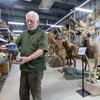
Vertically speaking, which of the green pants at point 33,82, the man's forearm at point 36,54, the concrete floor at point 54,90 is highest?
the man's forearm at point 36,54

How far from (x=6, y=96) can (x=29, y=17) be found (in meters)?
2.26

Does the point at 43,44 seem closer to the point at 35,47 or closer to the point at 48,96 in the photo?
the point at 35,47

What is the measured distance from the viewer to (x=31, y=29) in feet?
7.09

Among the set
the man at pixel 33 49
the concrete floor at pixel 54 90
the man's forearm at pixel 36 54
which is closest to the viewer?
the man's forearm at pixel 36 54

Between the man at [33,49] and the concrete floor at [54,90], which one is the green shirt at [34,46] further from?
the concrete floor at [54,90]

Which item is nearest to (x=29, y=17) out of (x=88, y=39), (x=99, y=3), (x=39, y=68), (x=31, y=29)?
(x=31, y=29)

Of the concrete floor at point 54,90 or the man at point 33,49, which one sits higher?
the man at point 33,49

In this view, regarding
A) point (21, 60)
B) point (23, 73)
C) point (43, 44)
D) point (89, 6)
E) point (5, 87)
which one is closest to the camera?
point (21, 60)

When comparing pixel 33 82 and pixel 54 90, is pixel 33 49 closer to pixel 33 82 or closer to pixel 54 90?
pixel 33 82

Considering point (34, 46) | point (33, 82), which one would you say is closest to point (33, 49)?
point (34, 46)

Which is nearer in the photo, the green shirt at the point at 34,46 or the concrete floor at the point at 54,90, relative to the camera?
the green shirt at the point at 34,46

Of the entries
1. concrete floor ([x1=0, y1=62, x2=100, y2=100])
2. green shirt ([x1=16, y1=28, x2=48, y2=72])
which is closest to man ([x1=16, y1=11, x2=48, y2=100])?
green shirt ([x1=16, y1=28, x2=48, y2=72])

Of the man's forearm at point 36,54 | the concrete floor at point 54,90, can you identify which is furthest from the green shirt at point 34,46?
the concrete floor at point 54,90

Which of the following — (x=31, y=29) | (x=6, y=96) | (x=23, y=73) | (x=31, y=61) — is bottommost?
(x=6, y=96)
